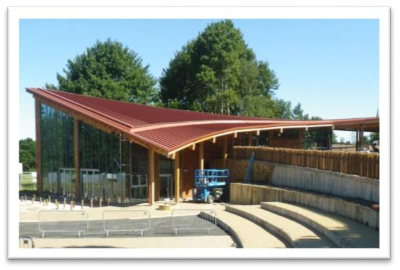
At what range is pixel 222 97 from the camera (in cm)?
4244

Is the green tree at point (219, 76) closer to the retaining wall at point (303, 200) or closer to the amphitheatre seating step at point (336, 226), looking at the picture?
the retaining wall at point (303, 200)

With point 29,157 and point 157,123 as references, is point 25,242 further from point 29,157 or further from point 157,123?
point 29,157

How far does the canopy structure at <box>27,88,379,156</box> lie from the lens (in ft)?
66.6

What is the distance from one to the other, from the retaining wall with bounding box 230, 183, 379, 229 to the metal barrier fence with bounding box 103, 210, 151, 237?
15.0 ft

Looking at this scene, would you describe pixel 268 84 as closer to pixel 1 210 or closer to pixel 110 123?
pixel 110 123

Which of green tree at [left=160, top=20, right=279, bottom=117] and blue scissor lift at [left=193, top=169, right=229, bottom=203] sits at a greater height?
green tree at [left=160, top=20, right=279, bottom=117]

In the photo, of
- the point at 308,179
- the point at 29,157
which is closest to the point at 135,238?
the point at 308,179

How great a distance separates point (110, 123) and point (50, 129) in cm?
593

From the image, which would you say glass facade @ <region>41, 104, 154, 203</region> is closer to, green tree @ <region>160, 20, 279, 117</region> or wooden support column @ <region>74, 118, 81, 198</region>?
wooden support column @ <region>74, 118, 81, 198</region>

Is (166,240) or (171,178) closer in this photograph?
→ (166,240)

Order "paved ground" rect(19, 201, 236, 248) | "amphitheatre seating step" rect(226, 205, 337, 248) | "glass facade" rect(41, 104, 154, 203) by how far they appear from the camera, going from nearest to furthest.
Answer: "amphitheatre seating step" rect(226, 205, 337, 248)
"paved ground" rect(19, 201, 236, 248)
"glass facade" rect(41, 104, 154, 203)

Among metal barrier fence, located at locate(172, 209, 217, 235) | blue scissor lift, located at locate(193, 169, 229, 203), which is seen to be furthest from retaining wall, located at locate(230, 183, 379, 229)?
metal barrier fence, located at locate(172, 209, 217, 235)

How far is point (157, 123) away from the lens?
23062 millimetres

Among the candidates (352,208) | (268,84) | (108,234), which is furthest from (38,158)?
(268,84)
